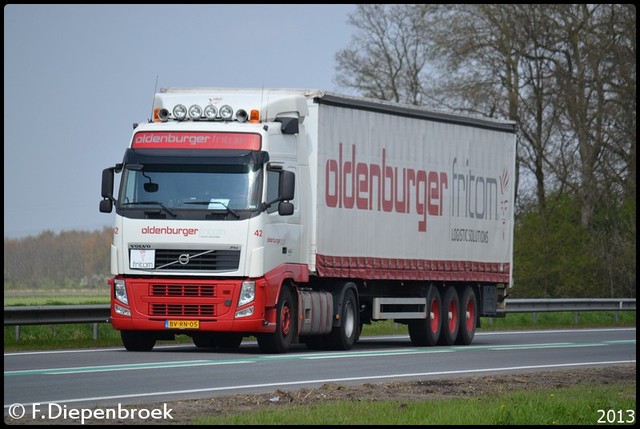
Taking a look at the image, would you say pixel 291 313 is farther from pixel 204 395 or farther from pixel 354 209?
pixel 204 395

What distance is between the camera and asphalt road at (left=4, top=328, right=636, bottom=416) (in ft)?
48.0

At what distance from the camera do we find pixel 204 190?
21.2 metres

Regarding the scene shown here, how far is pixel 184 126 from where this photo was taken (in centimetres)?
2183

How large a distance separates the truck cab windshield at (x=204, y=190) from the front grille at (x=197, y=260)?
1.77 ft

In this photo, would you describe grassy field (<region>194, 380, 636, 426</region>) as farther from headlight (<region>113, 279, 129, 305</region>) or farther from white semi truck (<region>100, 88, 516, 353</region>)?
headlight (<region>113, 279, 129, 305</region>)

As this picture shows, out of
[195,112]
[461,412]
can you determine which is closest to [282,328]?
[195,112]

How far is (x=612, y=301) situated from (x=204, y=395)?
28.0 metres

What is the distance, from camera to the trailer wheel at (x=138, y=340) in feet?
73.1

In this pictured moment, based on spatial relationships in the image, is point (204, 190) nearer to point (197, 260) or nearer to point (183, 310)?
point (197, 260)

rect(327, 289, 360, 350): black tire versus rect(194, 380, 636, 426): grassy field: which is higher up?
rect(327, 289, 360, 350): black tire

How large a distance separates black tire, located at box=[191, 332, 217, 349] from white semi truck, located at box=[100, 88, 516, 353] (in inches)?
1.9

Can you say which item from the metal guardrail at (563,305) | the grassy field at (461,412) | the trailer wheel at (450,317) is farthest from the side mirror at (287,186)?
the metal guardrail at (563,305)

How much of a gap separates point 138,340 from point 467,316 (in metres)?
7.85

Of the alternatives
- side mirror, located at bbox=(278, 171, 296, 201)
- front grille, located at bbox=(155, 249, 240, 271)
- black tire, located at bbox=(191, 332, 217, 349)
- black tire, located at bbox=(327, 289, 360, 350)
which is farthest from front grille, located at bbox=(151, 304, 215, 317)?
black tire, located at bbox=(327, 289, 360, 350)
